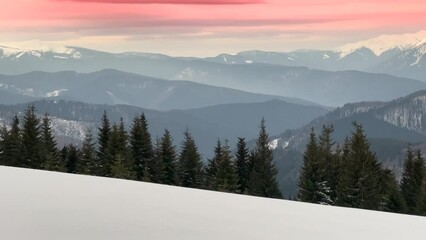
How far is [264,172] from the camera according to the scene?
57812 mm

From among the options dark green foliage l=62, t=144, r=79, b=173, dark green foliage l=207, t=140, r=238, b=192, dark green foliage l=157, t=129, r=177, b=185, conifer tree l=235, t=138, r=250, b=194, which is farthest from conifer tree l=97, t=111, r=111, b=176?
conifer tree l=235, t=138, r=250, b=194

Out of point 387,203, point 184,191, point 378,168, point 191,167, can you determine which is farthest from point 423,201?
point 184,191

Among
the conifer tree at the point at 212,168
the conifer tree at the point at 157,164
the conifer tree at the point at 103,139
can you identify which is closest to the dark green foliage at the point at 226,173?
the conifer tree at the point at 212,168

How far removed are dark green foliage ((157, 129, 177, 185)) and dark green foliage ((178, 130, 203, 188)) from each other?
1.22 meters

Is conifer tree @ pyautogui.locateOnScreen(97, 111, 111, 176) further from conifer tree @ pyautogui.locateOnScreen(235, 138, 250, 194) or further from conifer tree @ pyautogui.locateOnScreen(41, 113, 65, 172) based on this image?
conifer tree @ pyautogui.locateOnScreen(235, 138, 250, 194)

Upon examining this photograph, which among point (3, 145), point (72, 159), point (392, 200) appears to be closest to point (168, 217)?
point (392, 200)

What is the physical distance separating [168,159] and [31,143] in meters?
15.4

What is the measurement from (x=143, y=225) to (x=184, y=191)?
2.70 meters

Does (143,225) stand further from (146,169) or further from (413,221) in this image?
(146,169)

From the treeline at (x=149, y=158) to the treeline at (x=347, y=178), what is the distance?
4.55 m

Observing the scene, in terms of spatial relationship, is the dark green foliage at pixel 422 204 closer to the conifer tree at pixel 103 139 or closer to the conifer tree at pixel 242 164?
the conifer tree at pixel 242 164

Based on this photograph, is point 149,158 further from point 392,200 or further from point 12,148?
point 392,200

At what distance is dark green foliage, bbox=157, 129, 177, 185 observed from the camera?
59.1m

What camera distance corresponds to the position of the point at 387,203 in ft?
180
